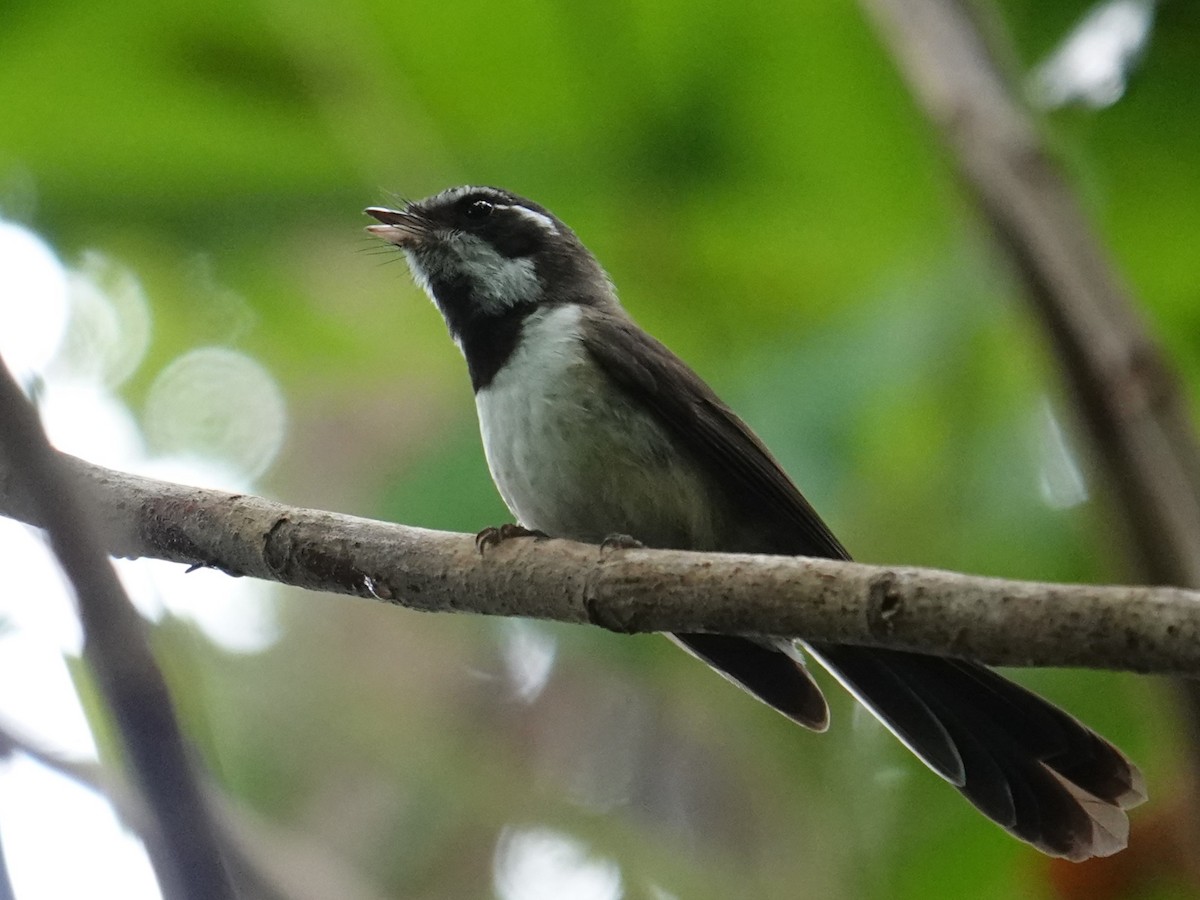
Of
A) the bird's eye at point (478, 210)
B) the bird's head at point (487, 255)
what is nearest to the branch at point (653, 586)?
the bird's head at point (487, 255)

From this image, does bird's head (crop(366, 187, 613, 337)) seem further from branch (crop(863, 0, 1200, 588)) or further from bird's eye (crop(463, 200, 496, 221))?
branch (crop(863, 0, 1200, 588))

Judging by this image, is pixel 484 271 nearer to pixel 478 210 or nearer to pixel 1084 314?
pixel 478 210

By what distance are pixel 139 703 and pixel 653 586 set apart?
1665 mm

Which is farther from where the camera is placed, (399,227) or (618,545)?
(399,227)

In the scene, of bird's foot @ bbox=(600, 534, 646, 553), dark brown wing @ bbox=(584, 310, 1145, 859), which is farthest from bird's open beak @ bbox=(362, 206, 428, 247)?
bird's foot @ bbox=(600, 534, 646, 553)

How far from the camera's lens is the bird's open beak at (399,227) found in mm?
4426

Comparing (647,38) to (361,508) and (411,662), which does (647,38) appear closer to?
(361,508)

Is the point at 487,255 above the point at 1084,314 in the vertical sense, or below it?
above

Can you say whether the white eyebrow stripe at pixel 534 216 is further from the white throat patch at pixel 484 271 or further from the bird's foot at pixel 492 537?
the bird's foot at pixel 492 537

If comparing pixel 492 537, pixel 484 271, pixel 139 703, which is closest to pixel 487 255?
pixel 484 271

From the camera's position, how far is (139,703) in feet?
2.82

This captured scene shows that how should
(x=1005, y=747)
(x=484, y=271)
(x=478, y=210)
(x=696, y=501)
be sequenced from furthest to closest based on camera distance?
(x=478, y=210), (x=484, y=271), (x=696, y=501), (x=1005, y=747)

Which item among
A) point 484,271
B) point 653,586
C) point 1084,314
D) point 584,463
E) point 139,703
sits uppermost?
point 484,271

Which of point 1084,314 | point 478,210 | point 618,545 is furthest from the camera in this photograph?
point 478,210
